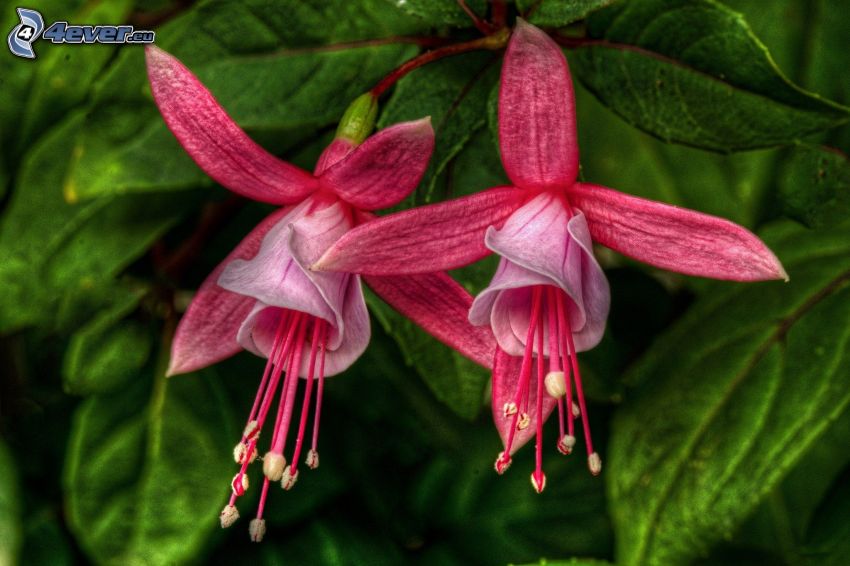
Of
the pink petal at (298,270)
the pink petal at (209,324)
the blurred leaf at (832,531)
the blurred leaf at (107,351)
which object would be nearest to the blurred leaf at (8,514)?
Result: the blurred leaf at (107,351)

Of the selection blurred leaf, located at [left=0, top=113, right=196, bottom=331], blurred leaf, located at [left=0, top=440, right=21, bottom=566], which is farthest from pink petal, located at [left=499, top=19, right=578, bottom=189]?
blurred leaf, located at [left=0, top=440, right=21, bottom=566]

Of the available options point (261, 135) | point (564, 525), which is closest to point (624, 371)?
point (564, 525)

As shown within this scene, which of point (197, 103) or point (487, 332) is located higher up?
point (197, 103)

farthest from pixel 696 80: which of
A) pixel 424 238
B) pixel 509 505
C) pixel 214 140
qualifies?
pixel 509 505

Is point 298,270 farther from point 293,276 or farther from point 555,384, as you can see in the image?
point 555,384

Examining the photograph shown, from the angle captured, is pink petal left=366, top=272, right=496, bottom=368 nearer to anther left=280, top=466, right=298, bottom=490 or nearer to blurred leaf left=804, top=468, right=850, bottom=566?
anther left=280, top=466, right=298, bottom=490

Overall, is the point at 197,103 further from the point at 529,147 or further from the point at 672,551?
the point at 672,551
